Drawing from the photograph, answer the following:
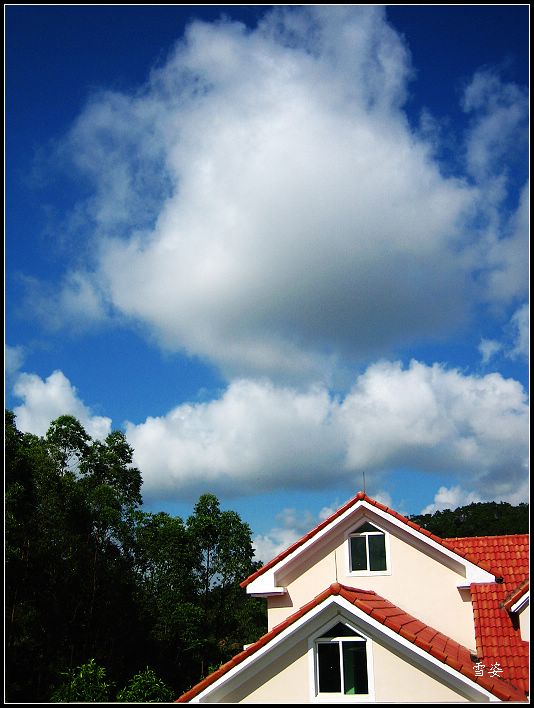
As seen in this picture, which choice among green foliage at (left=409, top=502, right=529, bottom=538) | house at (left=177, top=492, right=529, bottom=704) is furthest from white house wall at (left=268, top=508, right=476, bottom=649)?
green foliage at (left=409, top=502, right=529, bottom=538)

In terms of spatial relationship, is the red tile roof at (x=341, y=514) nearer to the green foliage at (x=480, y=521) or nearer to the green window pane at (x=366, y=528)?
the green window pane at (x=366, y=528)

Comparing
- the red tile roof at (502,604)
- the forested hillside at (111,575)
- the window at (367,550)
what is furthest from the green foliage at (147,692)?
the red tile roof at (502,604)

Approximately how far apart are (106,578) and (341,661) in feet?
92.5

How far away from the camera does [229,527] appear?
43156 millimetres

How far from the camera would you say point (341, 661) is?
1023 cm

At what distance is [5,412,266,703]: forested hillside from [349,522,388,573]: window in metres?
12.7

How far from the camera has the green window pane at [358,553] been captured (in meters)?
15.4

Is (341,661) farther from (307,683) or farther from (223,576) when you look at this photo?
(223,576)

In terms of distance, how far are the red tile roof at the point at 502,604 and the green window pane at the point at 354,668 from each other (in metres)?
4.09

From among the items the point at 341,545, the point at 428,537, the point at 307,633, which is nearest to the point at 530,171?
the point at 307,633

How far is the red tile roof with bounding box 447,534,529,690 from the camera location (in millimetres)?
12758

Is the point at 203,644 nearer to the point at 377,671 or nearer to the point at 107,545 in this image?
the point at 107,545

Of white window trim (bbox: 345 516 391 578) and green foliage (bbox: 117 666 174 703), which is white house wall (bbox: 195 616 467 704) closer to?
white window trim (bbox: 345 516 391 578)

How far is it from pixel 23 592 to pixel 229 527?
625 inches
